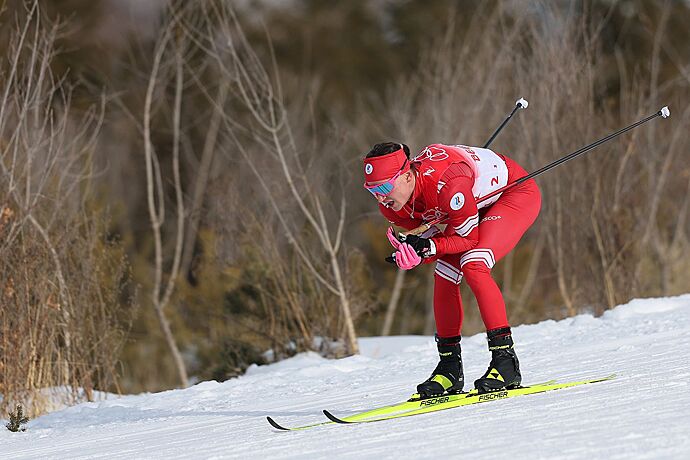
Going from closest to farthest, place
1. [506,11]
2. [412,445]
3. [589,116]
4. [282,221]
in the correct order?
[412,445]
[282,221]
[589,116]
[506,11]

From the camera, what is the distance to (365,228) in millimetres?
14102

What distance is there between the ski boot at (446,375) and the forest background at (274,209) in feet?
9.50

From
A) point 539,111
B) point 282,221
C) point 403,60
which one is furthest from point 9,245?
point 403,60

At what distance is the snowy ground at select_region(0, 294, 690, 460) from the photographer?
12.5 feet

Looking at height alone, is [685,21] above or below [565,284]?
above

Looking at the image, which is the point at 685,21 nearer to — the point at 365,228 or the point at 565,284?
the point at 365,228

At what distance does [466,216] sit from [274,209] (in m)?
4.75

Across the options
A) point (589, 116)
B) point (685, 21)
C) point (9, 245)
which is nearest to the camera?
point (9, 245)

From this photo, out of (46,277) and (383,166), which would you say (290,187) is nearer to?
(46,277)

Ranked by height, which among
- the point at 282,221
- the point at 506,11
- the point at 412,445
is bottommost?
the point at 412,445

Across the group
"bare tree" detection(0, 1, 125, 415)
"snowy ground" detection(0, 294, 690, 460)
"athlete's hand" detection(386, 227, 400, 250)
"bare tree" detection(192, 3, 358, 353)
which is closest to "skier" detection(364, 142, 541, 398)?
"athlete's hand" detection(386, 227, 400, 250)

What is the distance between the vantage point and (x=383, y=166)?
4.71 m

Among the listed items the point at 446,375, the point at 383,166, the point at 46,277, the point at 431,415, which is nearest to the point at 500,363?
the point at 446,375

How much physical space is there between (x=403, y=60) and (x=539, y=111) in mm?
21680
